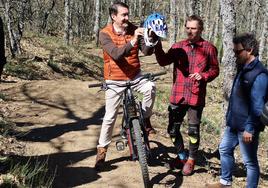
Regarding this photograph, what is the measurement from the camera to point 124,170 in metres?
6.12

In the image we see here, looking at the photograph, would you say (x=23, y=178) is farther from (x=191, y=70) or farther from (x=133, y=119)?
(x=191, y=70)

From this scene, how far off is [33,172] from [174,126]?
82.0 inches

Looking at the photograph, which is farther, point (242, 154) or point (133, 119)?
point (133, 119)

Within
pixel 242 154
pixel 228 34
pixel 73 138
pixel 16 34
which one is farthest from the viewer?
pixel 16 34

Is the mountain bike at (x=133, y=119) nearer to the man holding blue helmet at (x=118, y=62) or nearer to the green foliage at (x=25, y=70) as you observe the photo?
the man holding blue helmet at (x=118, y=62)

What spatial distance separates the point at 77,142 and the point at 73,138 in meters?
0.22

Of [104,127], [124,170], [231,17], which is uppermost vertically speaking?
[231,17]

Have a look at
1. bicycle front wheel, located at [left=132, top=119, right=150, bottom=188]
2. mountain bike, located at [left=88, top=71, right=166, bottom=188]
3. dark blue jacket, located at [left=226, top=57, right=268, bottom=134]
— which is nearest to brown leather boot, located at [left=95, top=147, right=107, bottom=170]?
mountain bike, located at [left=88, top=71, right=166, bottom=188]

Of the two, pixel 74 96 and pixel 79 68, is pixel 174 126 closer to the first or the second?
pixel 74 96

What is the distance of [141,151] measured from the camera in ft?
17.0

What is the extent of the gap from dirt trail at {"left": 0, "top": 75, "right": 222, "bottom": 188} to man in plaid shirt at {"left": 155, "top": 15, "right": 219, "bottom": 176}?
0.69 meters

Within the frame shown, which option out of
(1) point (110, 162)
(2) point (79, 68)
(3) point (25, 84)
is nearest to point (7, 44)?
(2) point (79, 68)

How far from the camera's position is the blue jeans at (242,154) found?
16.3ft

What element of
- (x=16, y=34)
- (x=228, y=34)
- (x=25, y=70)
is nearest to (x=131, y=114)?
(x=228, y=34)
